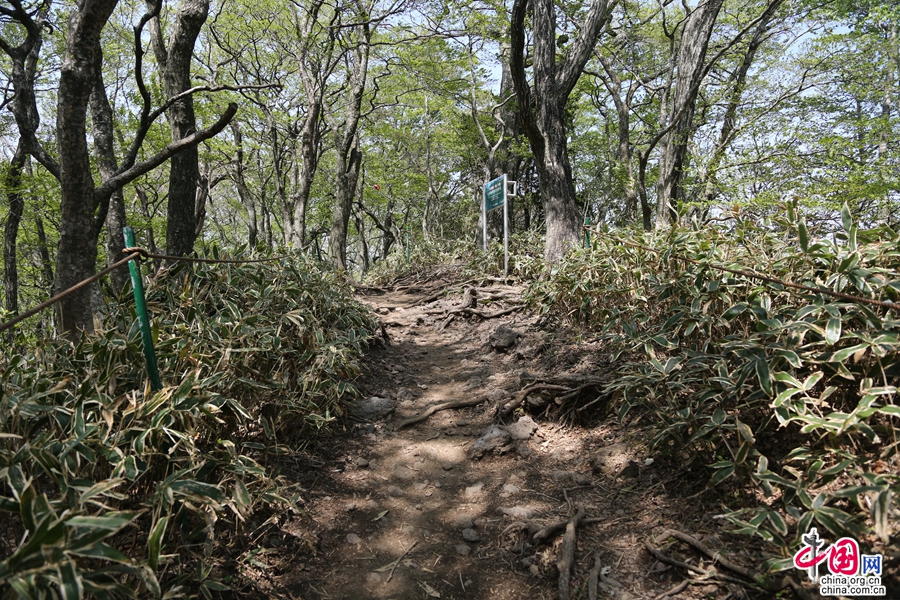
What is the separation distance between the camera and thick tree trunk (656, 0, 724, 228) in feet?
20.3

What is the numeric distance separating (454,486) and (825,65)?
15.5 m

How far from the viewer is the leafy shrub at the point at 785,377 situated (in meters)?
1.85

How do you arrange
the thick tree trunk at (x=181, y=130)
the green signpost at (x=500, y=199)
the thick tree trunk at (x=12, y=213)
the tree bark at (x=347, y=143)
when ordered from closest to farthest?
the thick tree trunk at (x=181, y=130)
the green signpost at (x=500, y=199)
the thick tree trunk at (x=12, y=213)
the tree bark at (x=347, y=143)

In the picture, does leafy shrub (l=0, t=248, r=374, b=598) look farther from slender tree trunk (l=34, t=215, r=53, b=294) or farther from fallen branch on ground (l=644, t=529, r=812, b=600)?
slender tree trunk (l=34, t=215, r=53, b=294)

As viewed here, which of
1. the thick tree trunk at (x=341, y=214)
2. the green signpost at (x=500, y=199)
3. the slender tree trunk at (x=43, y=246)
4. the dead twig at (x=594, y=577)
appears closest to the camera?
the dead twig at (x=594, y=577)

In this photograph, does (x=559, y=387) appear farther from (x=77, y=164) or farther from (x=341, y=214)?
(x=341, y=214)

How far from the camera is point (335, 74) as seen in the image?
14945 millimetres

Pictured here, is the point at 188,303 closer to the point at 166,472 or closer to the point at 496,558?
the point at 166,472

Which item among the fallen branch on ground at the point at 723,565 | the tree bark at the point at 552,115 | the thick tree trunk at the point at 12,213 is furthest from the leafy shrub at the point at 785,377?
the thick tree trunk at the point at 12,213

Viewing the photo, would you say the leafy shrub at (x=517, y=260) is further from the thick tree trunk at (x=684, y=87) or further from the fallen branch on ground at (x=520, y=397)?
the fallen branch on ground at (x=520, y=397)

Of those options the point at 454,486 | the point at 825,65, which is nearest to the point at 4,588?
the point at 454,486

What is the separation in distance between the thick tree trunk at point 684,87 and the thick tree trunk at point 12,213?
11.5 metres

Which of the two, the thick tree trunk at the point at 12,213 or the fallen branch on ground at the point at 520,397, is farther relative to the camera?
the thick tree trunk at the point at 12,213

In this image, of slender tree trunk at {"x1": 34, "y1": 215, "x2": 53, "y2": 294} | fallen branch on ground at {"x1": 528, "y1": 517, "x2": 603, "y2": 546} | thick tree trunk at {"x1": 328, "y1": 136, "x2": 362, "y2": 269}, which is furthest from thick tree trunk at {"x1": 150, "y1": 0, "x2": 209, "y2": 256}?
slender tree trunk at {"x1": 34, "y1": 215, "x2": 53, "y2": 294}
